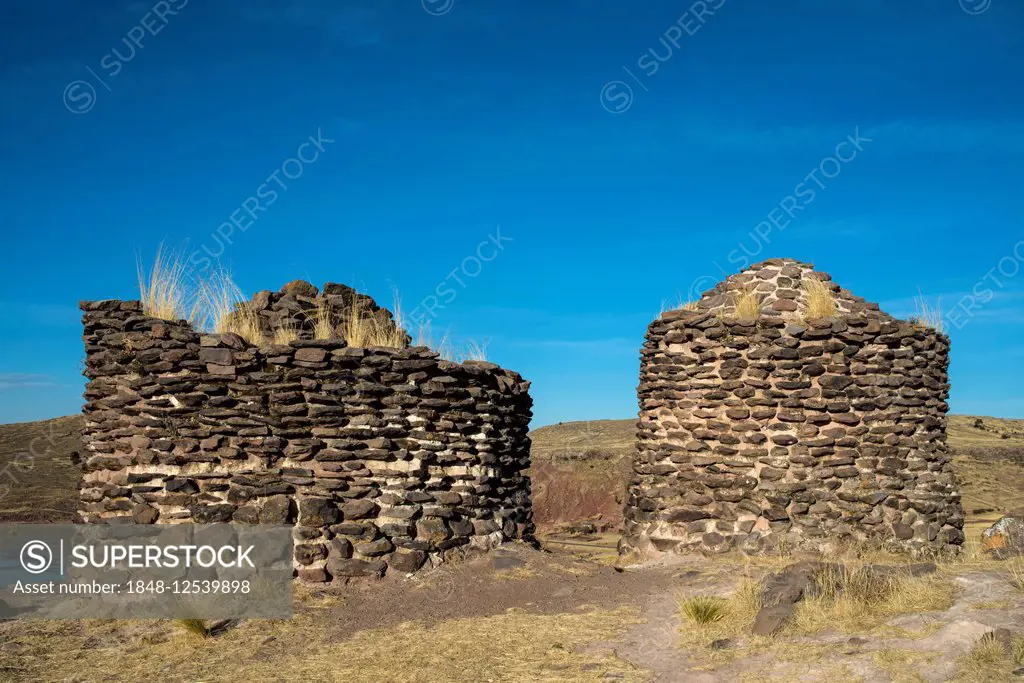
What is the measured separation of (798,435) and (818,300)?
191 centimetres

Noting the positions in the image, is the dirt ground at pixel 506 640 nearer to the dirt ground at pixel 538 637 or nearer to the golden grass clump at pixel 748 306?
the dirt ground at pixel 538 637

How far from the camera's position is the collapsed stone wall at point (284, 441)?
30.0ft

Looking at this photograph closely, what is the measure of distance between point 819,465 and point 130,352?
8642 mm

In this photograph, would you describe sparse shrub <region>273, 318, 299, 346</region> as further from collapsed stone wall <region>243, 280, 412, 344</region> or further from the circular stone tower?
the circular stone tower

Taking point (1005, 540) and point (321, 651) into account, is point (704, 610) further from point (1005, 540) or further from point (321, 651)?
point (1005, 540)

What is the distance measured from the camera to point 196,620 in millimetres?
7574

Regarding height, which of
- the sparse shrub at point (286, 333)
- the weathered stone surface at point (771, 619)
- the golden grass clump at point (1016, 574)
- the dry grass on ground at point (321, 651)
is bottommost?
the dry grass on ground at point (321, 651)

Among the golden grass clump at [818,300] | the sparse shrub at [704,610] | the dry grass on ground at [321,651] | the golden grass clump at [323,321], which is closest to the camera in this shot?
the dry grass on ground at [321,651]

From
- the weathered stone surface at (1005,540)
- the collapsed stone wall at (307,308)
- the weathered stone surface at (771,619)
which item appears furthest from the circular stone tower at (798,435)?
the collapsed stone wall at (307,308)

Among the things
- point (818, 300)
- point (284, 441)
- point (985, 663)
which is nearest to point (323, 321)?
point (284, 441)

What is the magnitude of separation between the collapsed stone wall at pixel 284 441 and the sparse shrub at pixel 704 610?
3053mm

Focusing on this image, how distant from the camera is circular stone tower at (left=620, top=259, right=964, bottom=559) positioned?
35.7 feet

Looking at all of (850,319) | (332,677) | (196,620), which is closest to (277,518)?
(196,620)

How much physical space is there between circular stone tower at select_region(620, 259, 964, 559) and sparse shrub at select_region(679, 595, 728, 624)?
11.0 ft
